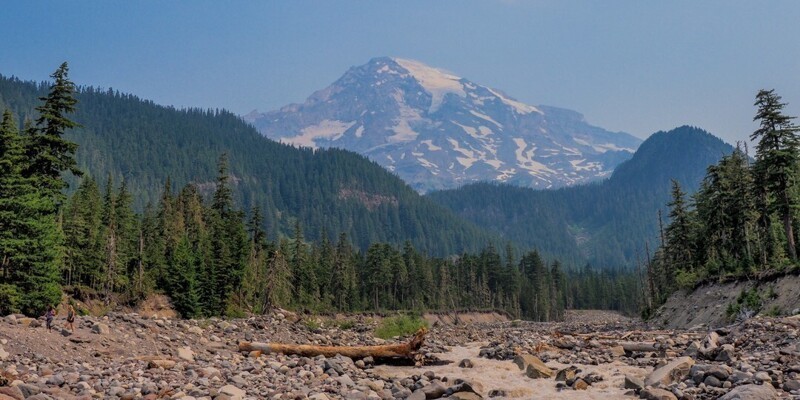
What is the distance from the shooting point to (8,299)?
3469cm

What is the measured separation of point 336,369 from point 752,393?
15.2m

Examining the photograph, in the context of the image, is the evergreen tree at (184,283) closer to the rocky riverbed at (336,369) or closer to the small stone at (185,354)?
the rocky riverbed at (336,369)

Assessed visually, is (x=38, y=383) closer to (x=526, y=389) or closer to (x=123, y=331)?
(x=123, y=331)

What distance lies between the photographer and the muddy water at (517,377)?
2047 cm

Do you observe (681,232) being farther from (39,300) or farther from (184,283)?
(39,300)

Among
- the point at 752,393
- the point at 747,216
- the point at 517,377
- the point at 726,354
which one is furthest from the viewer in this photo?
the point at 747,216

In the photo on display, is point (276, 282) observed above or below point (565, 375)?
above

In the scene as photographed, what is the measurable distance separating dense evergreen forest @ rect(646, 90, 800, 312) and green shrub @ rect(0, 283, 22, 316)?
5093 centimetres

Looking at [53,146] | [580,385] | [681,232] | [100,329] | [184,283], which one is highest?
[53,146]

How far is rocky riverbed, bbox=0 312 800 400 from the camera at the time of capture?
16812 mm

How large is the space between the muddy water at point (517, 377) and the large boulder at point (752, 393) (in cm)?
447

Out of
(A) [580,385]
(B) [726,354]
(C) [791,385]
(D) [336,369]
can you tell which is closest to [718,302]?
(B) [726,354]

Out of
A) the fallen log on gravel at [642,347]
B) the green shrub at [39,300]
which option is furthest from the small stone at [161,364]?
the fallen log on gravel at [642,347]

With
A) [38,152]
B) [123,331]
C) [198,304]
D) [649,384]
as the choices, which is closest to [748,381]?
[649,384]
